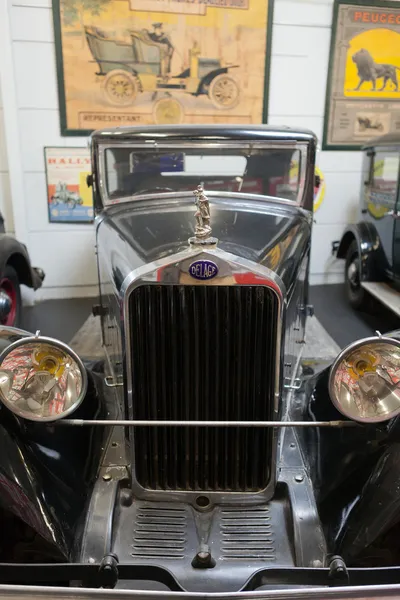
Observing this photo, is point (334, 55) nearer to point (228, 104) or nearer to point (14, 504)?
point (228, 104)

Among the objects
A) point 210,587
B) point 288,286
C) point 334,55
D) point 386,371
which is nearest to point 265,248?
point 288,286

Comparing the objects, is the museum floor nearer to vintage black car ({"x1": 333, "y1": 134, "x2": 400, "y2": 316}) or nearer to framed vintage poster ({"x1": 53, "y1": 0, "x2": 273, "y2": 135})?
vintage black car ({"x1": 333, "y1": 134, "x2": 400, "y2": 316})

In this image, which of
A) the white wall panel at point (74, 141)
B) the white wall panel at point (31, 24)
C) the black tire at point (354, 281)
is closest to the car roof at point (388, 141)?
the black tire at point (354, 281)

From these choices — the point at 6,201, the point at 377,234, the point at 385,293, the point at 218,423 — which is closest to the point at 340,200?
the point at 377,234

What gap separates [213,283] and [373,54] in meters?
4.45

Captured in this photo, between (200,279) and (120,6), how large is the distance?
3.96 meters

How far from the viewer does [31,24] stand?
14.3 ft

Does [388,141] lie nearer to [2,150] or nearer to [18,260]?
[18,260]

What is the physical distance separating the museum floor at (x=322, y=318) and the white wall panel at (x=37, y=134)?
1.34 meters

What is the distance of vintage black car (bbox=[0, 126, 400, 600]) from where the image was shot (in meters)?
1.37

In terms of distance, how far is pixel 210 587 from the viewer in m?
1.36

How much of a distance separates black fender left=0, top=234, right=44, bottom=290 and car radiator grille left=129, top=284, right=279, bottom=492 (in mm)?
2497

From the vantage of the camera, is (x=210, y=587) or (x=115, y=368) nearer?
(x=210, y=587)

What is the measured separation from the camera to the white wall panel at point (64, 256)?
4.95 metres
